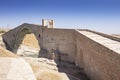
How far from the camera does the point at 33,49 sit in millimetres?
42125

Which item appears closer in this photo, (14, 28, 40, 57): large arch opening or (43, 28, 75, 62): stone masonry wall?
(43, 28, 75, 62): stone masonry wall

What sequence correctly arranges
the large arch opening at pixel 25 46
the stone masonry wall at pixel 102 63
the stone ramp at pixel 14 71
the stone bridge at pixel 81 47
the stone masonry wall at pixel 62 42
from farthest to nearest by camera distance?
the large arch opening at pixel 25 46, the stone masonry wall at pixel 62 42, the stone bridge at pixel 81 47, the stone masonry wall at pixel 102 63, the stone ramp at pixel 14 71

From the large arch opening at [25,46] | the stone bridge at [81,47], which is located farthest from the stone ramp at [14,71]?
the large arch opening at [25,46]

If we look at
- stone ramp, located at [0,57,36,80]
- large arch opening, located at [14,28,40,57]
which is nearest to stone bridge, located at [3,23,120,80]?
large arch opening, located at [14,28,40,57]

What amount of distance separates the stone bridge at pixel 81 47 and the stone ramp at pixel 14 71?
4392 mm

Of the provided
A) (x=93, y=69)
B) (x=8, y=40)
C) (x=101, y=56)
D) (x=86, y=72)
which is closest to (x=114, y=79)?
(x=101, y=56)

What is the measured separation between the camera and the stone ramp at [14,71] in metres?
8.67

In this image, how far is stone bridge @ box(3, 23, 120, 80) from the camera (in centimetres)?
1105

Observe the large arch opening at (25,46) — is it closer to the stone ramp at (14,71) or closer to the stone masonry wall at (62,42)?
the stone masonry wall at (62,42)

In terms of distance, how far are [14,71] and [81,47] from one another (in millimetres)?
10764

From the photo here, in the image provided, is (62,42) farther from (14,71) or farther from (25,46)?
(25,46)

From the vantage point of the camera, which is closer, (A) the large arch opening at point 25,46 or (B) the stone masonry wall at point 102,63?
(B) the stone masonry wall at point 102,63

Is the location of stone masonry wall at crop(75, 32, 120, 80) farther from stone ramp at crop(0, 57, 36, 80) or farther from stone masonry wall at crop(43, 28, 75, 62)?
stone masonry wall at crop(43, 28, 75, 62)

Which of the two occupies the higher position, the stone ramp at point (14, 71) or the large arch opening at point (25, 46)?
the stone ramp at point (14, 71)
